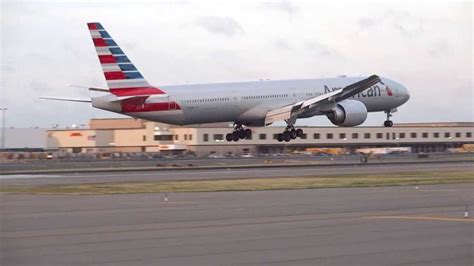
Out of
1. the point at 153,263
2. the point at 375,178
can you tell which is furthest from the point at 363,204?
the point at 375,178

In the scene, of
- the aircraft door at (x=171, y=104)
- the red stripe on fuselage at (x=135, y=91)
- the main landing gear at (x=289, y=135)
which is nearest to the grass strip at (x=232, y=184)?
the aircraft door at (x=171, y=104)

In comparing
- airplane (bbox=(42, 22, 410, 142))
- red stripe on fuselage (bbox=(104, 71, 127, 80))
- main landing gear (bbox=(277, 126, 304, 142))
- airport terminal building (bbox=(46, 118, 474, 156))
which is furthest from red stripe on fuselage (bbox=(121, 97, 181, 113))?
airport terminal building (bbox=(46, 118, 474, 156))

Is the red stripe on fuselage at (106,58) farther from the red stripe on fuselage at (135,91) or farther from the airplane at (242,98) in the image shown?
the red stripe on fuselage at (135,91)

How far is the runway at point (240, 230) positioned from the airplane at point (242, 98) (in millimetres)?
18454

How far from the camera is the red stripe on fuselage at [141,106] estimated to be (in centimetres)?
5038

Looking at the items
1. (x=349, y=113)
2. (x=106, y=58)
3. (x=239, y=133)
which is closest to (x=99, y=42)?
(x=106, y=58)

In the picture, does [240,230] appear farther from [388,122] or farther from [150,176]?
[388,122]

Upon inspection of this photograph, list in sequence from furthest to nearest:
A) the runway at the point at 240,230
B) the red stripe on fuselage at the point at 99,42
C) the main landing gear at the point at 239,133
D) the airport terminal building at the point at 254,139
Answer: the airport terminal building at the point at 254,139 < the main landing gear at the point at 239,133 < the red stripe on fuselage at the point at 99,42 < the runway at the point at 240,230

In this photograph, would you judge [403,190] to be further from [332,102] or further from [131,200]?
[332,102]

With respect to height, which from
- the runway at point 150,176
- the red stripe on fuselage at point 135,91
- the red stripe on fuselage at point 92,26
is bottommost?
the runway at point 150,176

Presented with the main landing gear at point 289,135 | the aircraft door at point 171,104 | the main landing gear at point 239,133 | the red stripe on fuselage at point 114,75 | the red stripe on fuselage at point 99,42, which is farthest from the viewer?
the main landing gear at point 239,133

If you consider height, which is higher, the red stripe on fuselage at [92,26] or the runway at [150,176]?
the red stripe on fuselage at [92,26]

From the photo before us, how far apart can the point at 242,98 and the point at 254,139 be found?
56550 mm

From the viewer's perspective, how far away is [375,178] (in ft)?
149
